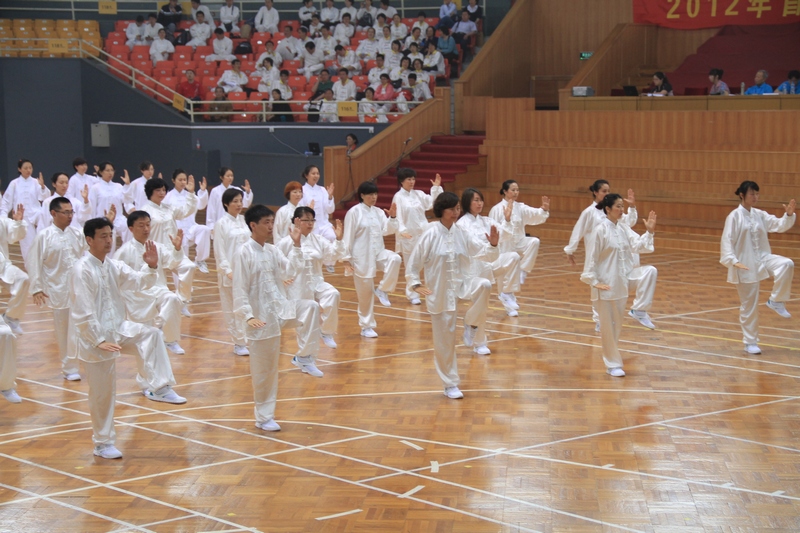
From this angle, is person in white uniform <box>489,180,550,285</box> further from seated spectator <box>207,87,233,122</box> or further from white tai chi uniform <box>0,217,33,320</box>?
seated spectator <box>207,87,233,122</box>

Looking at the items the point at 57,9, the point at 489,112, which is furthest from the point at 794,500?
the point at 57,9

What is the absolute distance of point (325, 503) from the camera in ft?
Answer: 20.4

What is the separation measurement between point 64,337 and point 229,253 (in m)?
2.09

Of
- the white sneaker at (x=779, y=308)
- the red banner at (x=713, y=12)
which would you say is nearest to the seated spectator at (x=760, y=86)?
the red banner at (x=713, y=12)

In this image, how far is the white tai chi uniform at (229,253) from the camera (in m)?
10.4

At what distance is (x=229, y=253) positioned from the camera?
10844 millimetres

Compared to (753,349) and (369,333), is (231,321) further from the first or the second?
(753,349)

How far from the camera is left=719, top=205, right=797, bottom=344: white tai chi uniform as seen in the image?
10023mm

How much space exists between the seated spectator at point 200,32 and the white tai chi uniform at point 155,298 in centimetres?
1536

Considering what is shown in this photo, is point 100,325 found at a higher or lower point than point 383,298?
higher

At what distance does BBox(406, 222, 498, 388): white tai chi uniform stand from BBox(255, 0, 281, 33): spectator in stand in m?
17.2

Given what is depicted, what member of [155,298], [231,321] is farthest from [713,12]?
[155,298]

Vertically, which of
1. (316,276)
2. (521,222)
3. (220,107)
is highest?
(220,107)

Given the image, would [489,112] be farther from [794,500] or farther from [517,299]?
[794,500]
